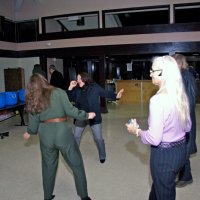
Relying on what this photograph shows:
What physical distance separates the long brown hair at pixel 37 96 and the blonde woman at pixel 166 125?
0.93m

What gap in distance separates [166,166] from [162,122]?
32cm

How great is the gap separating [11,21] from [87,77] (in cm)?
728

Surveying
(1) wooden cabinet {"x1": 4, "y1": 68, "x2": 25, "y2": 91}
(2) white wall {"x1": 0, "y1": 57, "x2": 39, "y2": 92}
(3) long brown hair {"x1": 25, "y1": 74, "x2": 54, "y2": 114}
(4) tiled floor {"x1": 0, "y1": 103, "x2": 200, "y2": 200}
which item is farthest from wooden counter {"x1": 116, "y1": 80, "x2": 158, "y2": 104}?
(3) long brown hair {"x1": 25, "y1": 74, "x2": 54, "y2": 114}

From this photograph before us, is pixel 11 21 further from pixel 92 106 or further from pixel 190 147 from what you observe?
pixel 190 147

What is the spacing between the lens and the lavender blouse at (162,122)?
5.42ft

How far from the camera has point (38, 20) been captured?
9.61m

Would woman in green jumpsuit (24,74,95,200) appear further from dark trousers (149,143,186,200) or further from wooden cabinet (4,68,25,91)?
wooden cabinet (4,68,25,91)

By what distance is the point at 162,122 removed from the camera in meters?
1.67

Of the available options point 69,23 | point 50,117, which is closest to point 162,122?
point 50,117

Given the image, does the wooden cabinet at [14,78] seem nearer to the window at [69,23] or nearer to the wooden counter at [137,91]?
the window at [69,23]

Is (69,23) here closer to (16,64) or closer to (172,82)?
(16,64)

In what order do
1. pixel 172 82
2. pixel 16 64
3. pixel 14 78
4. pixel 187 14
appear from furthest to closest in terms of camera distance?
pixel 16 64, pixel 187 14, pixel 14 78, pixel 172 82

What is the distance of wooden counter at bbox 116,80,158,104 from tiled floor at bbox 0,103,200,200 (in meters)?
5.29

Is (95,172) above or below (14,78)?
below
